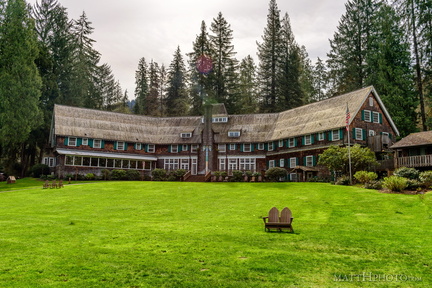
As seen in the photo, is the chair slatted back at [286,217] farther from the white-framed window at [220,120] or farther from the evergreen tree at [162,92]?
the evergreen tree at [162,92]

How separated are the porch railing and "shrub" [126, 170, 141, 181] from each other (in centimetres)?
3369

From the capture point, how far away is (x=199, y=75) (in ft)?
241

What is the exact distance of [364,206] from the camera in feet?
70.9

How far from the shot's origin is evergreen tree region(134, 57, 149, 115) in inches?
3359

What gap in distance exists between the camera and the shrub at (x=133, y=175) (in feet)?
166

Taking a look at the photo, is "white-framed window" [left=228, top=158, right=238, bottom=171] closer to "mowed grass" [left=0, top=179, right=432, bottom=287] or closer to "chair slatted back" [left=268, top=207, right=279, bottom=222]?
"mowed grass" [left=0, top=179, right=432, bottom=287]

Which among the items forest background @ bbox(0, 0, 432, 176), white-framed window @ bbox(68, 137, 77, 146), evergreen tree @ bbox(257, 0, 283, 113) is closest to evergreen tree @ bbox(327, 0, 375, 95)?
forest background @ bbox(0, 0, 432, 176)

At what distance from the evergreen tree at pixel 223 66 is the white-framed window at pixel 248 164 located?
1804cm

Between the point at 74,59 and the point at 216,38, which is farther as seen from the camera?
the point at 216,38

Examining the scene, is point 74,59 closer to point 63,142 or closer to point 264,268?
point 63,142

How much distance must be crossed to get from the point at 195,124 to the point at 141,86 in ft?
112

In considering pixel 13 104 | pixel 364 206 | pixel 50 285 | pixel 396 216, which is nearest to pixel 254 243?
pixel 50 285

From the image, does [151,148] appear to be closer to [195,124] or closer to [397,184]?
[195,124]

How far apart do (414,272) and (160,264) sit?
6864 mm
